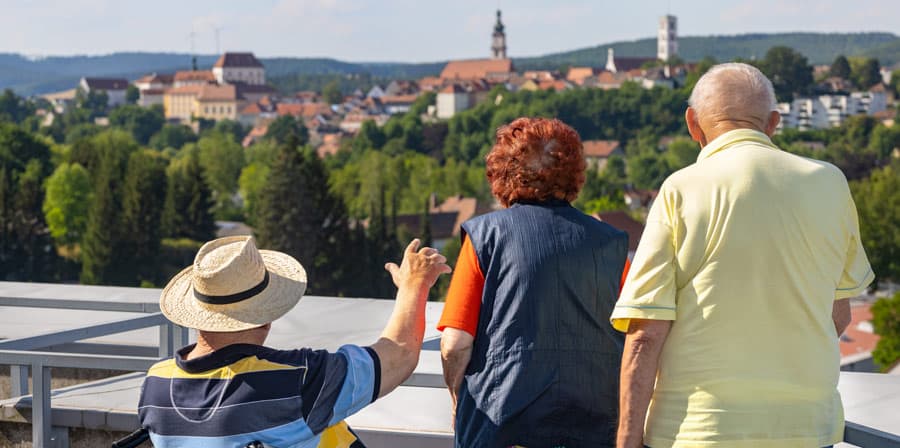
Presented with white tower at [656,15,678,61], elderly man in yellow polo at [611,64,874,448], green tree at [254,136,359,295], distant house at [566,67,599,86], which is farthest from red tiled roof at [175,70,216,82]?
elderly man in yellow polo at [611,64,874,448]

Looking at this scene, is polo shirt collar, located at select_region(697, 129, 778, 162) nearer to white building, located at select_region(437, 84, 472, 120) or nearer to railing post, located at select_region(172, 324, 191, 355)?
railing post, located at select_region(172, 324, 191, 355)

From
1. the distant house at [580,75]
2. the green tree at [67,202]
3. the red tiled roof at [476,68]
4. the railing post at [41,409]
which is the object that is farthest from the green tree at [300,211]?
the red tiled roof at [476,68]

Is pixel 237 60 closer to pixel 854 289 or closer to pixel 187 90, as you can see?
pixel 187 90

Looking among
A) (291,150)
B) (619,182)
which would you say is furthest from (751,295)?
(619,182)

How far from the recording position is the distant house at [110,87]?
169375 mm

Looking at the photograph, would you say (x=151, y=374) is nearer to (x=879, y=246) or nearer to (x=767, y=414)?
(x=767, y=414)

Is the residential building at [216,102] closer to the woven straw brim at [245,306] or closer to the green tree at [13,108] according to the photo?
the green tree at [13,108]

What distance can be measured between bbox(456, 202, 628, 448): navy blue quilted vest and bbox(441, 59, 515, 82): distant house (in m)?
162

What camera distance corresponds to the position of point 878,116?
394ft

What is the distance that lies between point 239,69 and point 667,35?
199 ft

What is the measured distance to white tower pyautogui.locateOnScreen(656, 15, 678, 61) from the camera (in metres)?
184

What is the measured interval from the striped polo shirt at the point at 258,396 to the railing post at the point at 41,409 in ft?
3.99

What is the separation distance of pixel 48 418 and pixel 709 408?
209cm

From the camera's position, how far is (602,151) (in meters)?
108
